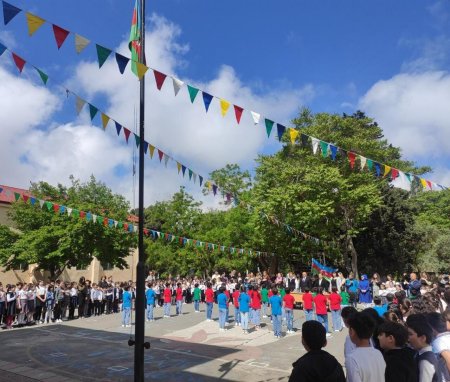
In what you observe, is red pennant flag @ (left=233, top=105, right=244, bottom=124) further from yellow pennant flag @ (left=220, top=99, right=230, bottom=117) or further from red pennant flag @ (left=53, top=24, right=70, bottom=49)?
red pennant flag @ (left=53, top=24, right=70, bottom=49)

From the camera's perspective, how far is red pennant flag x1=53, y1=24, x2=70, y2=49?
6883mm

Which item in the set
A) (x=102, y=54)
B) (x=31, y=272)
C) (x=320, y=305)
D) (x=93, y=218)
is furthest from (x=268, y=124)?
(x=31, y=272)

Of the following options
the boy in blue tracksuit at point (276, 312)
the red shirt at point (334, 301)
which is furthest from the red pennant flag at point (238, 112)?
the red shirt at point (334, 301)

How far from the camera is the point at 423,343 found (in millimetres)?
4008

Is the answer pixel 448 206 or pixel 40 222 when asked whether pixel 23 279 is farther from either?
pixel 448 206

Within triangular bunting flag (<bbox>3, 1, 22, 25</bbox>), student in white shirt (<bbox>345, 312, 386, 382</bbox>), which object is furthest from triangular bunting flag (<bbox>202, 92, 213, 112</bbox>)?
student in white shirt (<bbox>345, 312, 386, 382</bbox>)

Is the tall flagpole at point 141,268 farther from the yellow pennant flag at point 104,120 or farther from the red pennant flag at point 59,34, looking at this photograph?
the yellow pennant flag at point 104,120

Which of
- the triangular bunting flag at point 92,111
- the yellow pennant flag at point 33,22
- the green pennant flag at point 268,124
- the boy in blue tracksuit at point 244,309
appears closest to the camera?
the yellow pennant flag at point 33,22

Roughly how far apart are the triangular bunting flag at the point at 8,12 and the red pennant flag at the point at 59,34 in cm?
60

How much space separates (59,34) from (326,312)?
11189 millimetres

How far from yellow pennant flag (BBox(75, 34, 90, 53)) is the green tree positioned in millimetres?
22857

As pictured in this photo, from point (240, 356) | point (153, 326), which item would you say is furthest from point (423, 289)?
point (153, 326)

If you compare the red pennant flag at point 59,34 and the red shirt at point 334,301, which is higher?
the red pennant flag at point 59,34

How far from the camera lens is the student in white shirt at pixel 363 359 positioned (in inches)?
139
